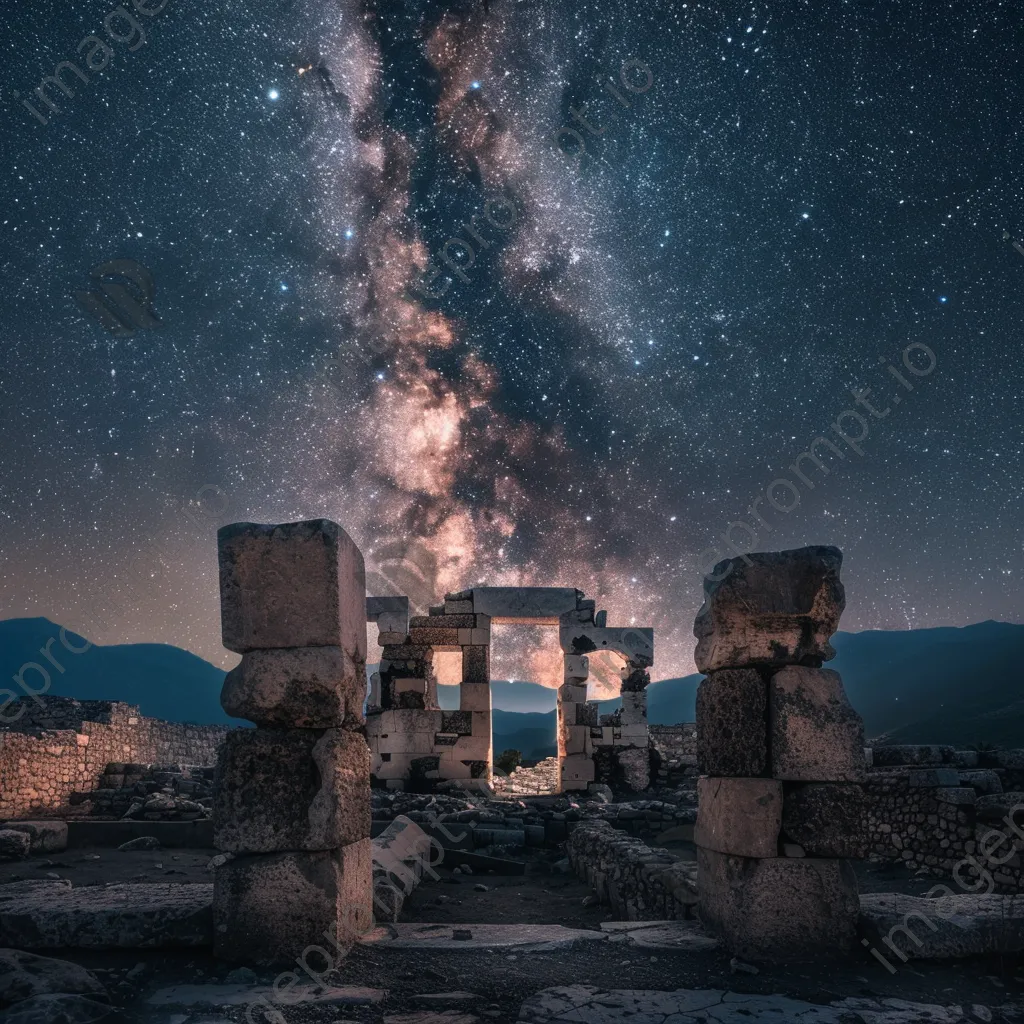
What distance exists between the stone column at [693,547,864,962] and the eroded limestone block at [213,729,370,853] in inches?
90.7

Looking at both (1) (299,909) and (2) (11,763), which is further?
(2) (11,763)

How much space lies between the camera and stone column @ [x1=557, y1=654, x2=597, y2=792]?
52.7ft

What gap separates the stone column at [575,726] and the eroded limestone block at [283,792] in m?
12.4

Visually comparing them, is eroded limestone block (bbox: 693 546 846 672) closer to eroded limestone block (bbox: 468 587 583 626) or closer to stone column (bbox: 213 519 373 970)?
stone column (bbox: 213 519 373 970)

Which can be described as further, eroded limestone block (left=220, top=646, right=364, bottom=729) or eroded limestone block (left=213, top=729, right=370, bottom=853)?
eroded limestone block (left=220, top=646, right=364, bottom=729)

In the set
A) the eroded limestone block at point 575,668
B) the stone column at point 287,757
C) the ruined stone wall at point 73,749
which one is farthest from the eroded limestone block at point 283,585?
the eroded limestone block at point 575,668

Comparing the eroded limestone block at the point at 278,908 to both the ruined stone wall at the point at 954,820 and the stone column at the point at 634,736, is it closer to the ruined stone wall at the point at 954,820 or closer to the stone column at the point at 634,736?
the ruined stone wall at the point at 954,820

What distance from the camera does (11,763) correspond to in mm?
14258

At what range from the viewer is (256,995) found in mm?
3484

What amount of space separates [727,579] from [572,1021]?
2.53 meters

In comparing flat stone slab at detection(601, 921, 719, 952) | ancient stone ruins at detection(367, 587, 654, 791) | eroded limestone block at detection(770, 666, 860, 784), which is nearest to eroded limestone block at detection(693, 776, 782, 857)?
eroded limestone block at detection(770, 666, 860, 784)

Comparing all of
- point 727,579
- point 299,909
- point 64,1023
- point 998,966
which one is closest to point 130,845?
point 299,909

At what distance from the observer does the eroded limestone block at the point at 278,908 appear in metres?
3.97

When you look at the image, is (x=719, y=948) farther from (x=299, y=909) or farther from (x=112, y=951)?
(x=112, y=951)
